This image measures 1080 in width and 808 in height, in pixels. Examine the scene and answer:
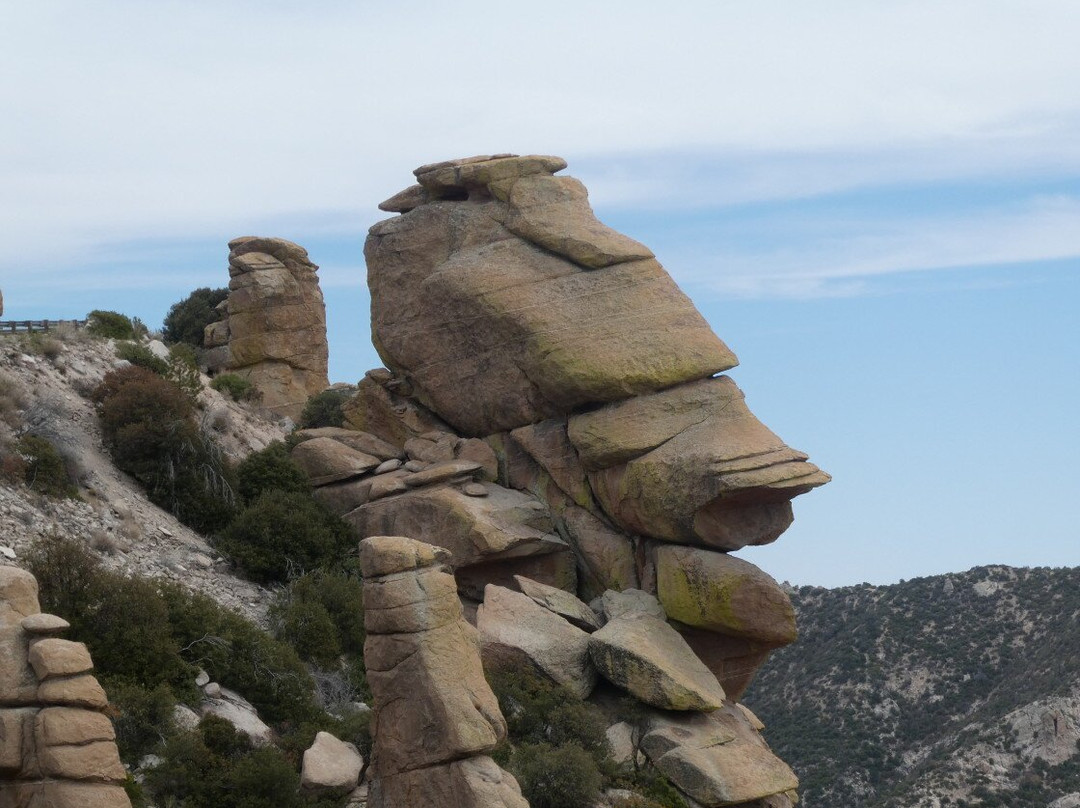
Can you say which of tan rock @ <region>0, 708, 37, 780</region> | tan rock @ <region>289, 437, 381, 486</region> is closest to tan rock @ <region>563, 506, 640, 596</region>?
tan rock @ <region>289, 437, 381, 486</region>

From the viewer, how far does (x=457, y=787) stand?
78.8ft

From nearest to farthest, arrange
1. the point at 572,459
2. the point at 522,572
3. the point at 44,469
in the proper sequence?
the point at 44,469, the point at 522,572, the point at 572,459

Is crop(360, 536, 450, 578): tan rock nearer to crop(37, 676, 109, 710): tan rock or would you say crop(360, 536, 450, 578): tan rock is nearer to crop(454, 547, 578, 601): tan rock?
crop(37, 676, 109, 710): tan rock

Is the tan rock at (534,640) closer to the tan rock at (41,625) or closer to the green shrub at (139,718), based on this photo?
the green shrub at (139,718)

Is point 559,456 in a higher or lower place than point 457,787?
higher

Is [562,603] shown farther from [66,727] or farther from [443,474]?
[66,727]

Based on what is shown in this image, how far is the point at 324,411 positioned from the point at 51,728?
88.3ft

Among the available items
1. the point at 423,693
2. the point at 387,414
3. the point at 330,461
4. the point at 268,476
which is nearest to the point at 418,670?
the point at 423,693

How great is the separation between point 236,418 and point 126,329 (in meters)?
5.69

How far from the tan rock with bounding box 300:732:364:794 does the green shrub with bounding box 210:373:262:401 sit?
83.5 ft

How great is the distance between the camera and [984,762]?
52.2 metres

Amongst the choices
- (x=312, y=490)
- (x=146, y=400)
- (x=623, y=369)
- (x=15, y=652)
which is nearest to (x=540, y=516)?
(x=623, y=369)

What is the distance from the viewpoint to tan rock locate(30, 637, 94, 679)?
21.8m

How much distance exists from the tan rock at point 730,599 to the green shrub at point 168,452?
468 inches
